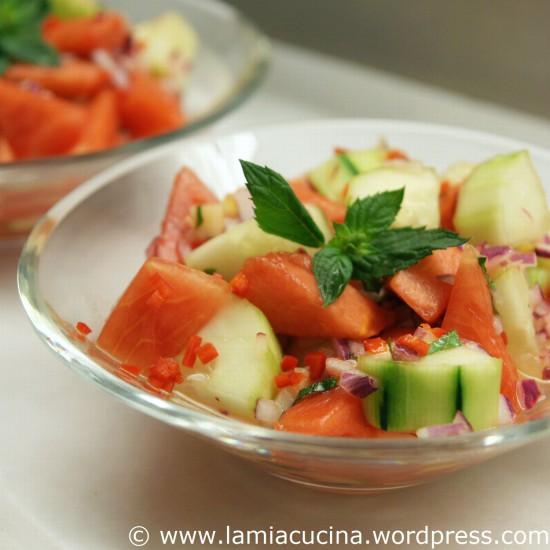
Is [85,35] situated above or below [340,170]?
below

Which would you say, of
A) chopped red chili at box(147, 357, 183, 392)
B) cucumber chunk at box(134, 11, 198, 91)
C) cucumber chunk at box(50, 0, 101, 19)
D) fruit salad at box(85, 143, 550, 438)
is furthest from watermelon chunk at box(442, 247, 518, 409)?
cucumber chunk at box(50, 0, 101, 19)

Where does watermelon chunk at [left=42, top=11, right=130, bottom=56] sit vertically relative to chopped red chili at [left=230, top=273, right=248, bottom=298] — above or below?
below

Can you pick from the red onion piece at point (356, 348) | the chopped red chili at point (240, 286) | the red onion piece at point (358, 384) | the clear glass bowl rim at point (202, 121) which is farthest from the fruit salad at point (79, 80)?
the red onion piece at point (358, 384)

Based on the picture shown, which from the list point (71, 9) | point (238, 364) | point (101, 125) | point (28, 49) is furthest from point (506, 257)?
point (71, 9)

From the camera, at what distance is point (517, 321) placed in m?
1.19

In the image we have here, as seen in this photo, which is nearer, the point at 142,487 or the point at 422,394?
the point at 422,394

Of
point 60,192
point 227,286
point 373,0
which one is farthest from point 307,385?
point 373,0

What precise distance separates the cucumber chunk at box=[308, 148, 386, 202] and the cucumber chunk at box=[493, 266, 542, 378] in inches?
13.3

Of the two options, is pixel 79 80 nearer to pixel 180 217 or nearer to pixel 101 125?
pixel 101 125

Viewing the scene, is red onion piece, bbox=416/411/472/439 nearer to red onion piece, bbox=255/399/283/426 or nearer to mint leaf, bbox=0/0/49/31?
red onion piece, bbox=255/399/283/426

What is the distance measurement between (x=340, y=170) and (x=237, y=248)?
0.95 feet

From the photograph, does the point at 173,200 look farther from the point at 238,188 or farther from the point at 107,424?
the point at 107,424

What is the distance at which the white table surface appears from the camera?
1143mm

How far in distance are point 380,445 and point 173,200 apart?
0.64 meters
